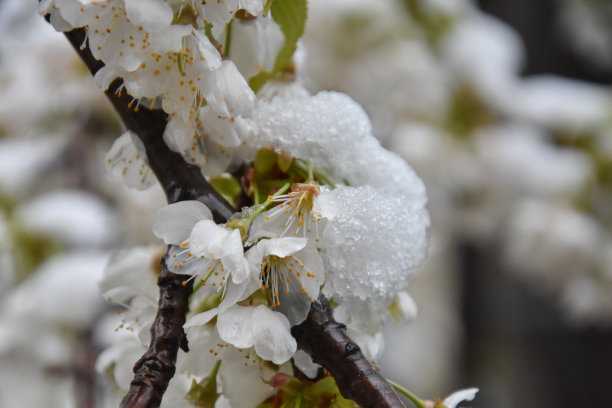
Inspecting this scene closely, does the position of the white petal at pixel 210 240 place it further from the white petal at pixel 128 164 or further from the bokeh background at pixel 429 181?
the bokeh background at pixel 429 181

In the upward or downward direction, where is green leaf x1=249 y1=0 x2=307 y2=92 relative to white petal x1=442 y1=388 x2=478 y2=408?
upward

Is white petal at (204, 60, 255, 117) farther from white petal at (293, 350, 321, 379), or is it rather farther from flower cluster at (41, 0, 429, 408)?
white petal at (293, 350, 321, 379)

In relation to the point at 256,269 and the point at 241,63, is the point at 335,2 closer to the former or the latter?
the point at 241,63

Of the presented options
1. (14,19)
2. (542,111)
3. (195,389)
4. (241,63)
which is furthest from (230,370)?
(542,111)

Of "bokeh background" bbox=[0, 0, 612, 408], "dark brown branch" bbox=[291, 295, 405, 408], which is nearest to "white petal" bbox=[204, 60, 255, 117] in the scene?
"dark brown branch" bbox=[291, 295, 405, 408]

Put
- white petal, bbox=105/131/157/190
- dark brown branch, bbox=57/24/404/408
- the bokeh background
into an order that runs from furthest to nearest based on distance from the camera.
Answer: the bokeh background
white petal, bbox=105/131/157/190
dark brown branch, bbox=57/24/404/408

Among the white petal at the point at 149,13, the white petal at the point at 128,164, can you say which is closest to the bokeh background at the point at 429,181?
the white petal at the point at 128,164

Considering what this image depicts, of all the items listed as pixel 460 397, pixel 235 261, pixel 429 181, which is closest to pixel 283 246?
pixel 235 261

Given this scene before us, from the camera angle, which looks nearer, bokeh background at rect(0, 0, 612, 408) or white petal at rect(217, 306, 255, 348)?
white petal at rect(217, 306, 255, 348)
